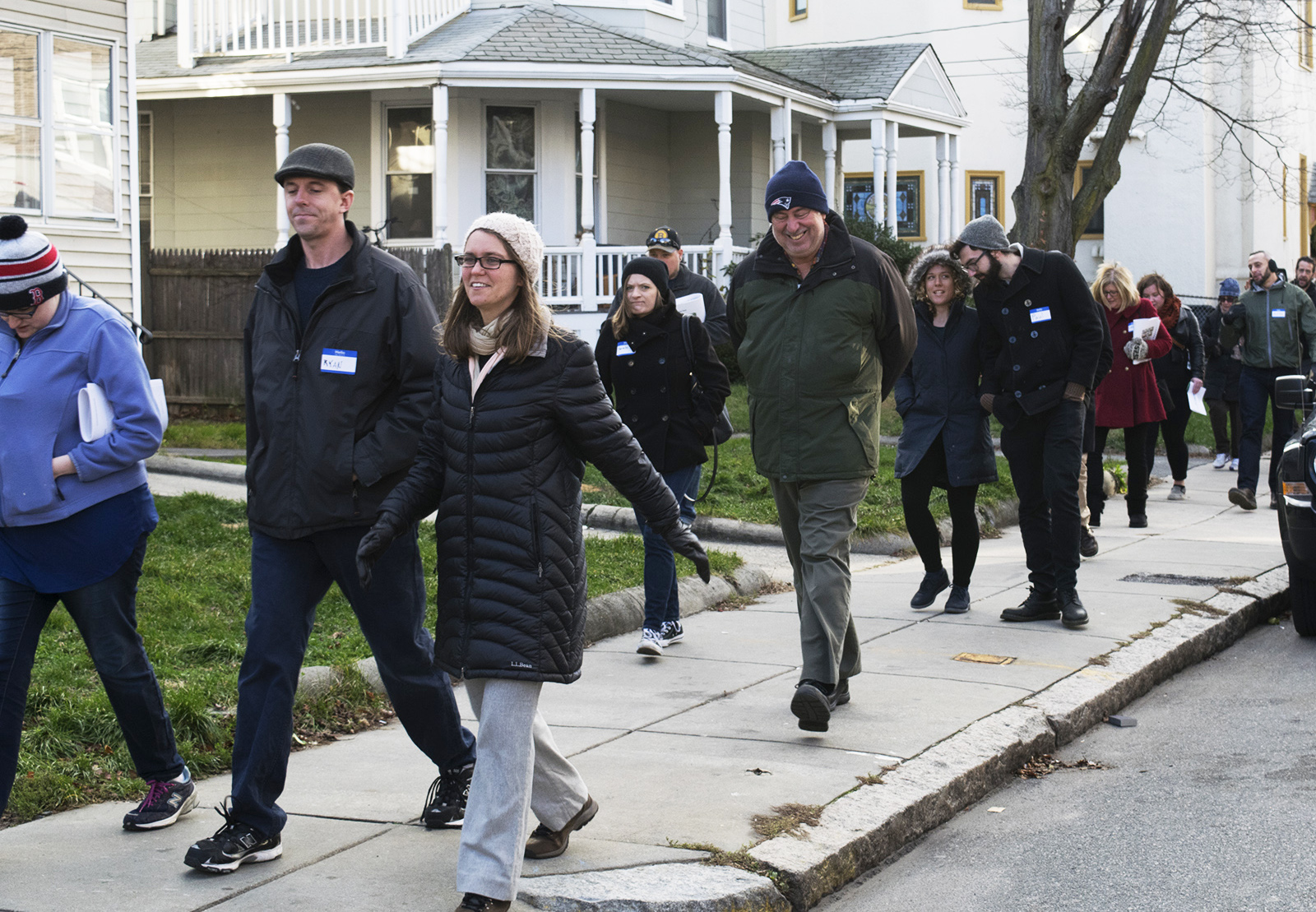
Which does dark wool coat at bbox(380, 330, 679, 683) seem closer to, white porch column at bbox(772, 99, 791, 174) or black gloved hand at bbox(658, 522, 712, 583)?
black gloved hand at bbox(658, 522, 712, 583)

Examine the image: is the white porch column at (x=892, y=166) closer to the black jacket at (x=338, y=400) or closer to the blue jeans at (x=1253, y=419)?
the blue jeans at (x=1253, y=419)

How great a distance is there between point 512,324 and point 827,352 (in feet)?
6.46

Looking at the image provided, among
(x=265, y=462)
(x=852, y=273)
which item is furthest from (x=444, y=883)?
(x=852, y=273)

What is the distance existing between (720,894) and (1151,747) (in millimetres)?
2709

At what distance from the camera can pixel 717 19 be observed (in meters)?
24.8

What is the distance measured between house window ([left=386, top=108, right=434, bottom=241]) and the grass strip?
12.0 meters

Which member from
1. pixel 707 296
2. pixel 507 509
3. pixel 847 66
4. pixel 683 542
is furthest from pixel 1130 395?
pixel 847 66

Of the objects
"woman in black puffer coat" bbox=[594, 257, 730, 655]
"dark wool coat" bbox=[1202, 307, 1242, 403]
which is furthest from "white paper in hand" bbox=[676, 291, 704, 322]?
"dark wool coat" bbox=[1202, 307, 1242, 403]

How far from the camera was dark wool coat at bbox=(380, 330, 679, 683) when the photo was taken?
13.2 ft

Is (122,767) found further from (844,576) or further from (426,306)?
(844,576)

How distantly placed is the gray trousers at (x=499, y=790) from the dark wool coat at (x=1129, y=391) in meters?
8.62

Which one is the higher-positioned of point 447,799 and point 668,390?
point 668,390

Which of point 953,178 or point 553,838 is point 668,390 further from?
point 953,178

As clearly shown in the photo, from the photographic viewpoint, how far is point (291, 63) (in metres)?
20.1
